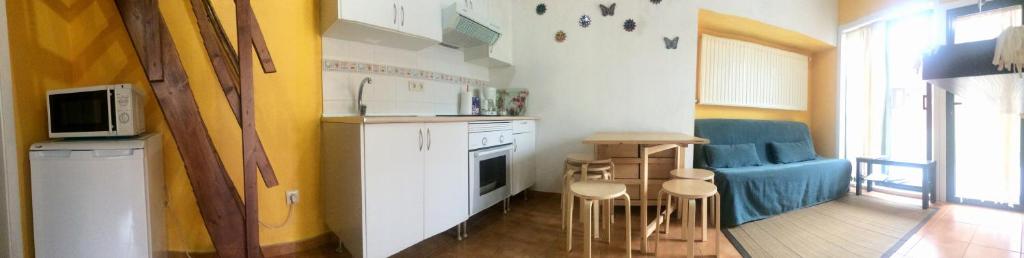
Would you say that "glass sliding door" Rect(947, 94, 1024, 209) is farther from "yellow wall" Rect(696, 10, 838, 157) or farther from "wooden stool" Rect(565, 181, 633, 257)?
"wooden stool" Rect(565, 181, 633, 257)

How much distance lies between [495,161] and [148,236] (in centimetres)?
180

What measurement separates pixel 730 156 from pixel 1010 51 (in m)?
1.52

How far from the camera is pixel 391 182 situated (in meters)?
1.70

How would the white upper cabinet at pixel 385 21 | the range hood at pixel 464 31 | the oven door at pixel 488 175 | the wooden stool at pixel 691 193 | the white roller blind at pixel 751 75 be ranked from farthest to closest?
1. the white roller blind at pixel 751 75
2. the range hood at pixel 464 31
3. the oven door at pixel 488 175
4. the white upper cabinet at pixel 385 21
5. the wooden stool at pixel 691 193

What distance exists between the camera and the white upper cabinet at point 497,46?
2922mm

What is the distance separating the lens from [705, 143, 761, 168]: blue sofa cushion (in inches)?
112

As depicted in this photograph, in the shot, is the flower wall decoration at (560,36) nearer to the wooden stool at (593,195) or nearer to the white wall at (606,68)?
the white wall at (606,68)

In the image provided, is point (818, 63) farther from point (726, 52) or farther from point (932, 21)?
point (726, 52)

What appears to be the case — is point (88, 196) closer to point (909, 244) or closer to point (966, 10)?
point (909, 244)

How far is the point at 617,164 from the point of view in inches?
106

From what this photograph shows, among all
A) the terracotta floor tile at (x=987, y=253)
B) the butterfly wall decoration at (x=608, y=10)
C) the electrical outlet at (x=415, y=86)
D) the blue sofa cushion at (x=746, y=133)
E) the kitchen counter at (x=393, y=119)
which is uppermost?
the butterfly wall decoration at (x=608, y=10)

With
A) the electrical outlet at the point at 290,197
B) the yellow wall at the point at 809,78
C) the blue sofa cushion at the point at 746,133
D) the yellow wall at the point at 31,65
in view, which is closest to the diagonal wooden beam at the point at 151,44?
the yellow wall at the point at 31,65

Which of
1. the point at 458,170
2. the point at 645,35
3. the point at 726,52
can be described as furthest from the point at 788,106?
the point at 458,170

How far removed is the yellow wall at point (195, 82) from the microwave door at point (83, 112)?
0.16 meters
